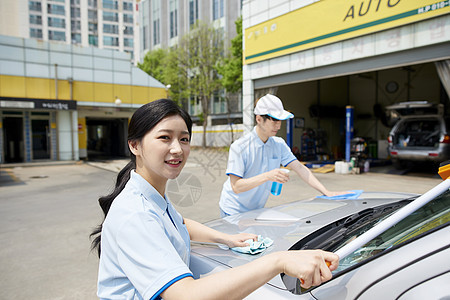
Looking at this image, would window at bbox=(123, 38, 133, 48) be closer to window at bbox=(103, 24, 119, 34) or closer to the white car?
window at bbox=(103, 24, 119, 34)

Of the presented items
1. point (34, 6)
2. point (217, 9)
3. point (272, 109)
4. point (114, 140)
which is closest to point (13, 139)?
point (114, 140)

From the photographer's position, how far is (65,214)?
5.70 meters

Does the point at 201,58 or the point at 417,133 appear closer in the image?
the point at 417,133

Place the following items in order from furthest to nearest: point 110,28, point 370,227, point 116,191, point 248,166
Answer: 1. point 110,28
2. point 248,166
3. point 370,227
4. point 116,191

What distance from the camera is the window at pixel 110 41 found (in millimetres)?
53156

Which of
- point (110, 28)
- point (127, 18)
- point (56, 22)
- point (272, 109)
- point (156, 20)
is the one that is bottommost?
point (272, 109)

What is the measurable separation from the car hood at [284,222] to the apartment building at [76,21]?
4969cm

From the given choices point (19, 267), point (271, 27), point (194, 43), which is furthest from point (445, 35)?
point (194, 43)

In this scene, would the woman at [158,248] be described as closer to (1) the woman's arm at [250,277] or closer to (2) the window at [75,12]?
(1) the woman's arm at [250,277]

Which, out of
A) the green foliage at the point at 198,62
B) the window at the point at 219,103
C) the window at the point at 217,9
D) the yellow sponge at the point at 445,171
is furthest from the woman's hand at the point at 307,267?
the window at the point at 217,9

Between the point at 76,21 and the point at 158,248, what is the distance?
6032 cm

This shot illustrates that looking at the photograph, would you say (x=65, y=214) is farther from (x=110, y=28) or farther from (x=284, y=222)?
(x=110, y=28)

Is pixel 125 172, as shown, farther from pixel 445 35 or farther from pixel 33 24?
pixel 33 24

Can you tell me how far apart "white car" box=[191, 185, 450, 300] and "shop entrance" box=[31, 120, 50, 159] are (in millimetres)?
16015
